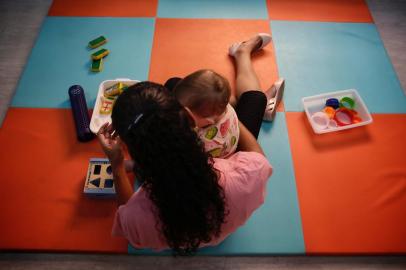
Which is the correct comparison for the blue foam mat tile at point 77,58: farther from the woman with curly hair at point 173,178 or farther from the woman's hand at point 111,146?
the woman with curly hair at point 173,178

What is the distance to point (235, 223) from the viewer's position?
3.50 feet

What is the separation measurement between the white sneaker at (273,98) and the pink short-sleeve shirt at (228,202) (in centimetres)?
67

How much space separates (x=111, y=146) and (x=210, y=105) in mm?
473

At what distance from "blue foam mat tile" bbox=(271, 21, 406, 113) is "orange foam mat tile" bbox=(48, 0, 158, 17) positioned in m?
0.96

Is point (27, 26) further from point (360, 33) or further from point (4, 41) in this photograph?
point (360, 33)

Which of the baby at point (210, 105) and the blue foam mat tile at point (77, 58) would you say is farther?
the blue foam mat tile at point (77, 58)

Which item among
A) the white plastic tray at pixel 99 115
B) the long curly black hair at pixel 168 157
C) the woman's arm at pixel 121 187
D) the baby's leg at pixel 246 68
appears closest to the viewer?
the long curly black hair at pixel 168 157

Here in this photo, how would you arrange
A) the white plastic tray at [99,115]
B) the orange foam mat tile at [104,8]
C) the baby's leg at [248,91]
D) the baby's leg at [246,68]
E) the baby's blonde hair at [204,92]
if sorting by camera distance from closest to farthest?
the baby's blonde hair at [204,92] < the baby's leg at [248,91] < the white plastic tray at [99,115] < the baby's leg at [246,68] < the orange foam mat tile at [104,8]

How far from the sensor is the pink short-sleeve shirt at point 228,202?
0.96 meters

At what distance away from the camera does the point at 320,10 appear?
227cm

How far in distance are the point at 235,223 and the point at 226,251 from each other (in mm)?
405

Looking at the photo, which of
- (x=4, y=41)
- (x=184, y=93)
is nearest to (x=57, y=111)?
(x=4, y=41)

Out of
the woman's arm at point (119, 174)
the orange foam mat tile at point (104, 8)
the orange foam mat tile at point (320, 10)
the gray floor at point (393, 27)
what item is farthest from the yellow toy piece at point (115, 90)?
the gray floor at point (393, 27)

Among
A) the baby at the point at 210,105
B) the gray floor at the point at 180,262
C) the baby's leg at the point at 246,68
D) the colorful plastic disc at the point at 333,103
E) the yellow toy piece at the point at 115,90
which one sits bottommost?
the gray floor at the point at 180,262
